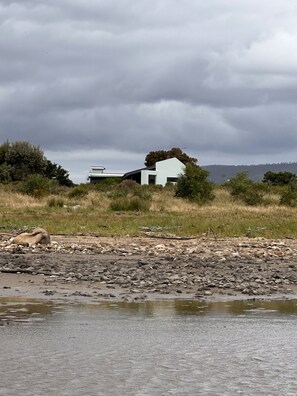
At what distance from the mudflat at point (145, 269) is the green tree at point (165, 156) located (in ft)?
254

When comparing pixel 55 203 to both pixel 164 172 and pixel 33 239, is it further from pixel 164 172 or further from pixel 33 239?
pixel 164 172

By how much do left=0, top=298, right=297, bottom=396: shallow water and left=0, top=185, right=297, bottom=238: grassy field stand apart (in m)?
13.7

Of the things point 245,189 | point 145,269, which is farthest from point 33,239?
point 245,189

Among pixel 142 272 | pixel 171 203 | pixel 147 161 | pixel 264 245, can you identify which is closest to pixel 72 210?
pixel 171 203

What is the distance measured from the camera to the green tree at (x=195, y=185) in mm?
48938

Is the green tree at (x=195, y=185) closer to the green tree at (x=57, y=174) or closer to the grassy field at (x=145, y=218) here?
the grassy field at (x=145, y=218)

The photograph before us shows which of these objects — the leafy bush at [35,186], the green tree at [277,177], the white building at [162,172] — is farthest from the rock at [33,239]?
the green tree at [277,177]

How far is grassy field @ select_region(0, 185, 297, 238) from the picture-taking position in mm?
26547

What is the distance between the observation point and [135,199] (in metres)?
39.5

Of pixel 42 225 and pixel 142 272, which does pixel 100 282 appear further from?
pixel 42 225

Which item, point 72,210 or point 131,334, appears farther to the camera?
point 72,210

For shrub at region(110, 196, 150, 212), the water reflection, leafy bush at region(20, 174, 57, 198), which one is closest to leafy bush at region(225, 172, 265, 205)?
shrub at region(110, 196, 150, 212)

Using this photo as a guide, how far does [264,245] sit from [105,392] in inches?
646

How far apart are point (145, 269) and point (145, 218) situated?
1595 cm
